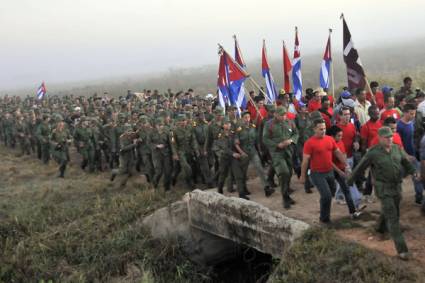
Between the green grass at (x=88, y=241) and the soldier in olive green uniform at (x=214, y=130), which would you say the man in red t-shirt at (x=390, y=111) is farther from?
the green grass at (x=88, y=241)

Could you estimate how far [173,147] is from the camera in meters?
12.6

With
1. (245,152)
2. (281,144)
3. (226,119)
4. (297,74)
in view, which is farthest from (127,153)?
(281,144)

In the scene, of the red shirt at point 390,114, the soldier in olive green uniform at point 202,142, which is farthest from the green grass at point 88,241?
the red shirt at point 390,114

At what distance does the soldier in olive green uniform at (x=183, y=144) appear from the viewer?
41.3 feet

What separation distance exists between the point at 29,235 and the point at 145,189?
10.1 feet

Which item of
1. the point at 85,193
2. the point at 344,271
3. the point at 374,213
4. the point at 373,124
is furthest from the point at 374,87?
the point at 85,193

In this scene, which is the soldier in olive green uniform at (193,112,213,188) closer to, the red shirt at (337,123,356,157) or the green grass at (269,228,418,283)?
the red shirt at (337,123,356,157)

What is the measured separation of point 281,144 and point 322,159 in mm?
1575

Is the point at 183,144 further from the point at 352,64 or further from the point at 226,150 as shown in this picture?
the point at 352,64

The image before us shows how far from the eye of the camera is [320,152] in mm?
8156

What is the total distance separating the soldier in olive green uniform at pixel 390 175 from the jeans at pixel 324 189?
121 cm

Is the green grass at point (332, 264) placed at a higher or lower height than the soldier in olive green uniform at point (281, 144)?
lower

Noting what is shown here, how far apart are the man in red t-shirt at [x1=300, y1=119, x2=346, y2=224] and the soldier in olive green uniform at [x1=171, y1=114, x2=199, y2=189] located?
16.0ft

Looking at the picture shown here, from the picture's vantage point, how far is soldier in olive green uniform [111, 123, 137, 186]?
1372 centimetres
